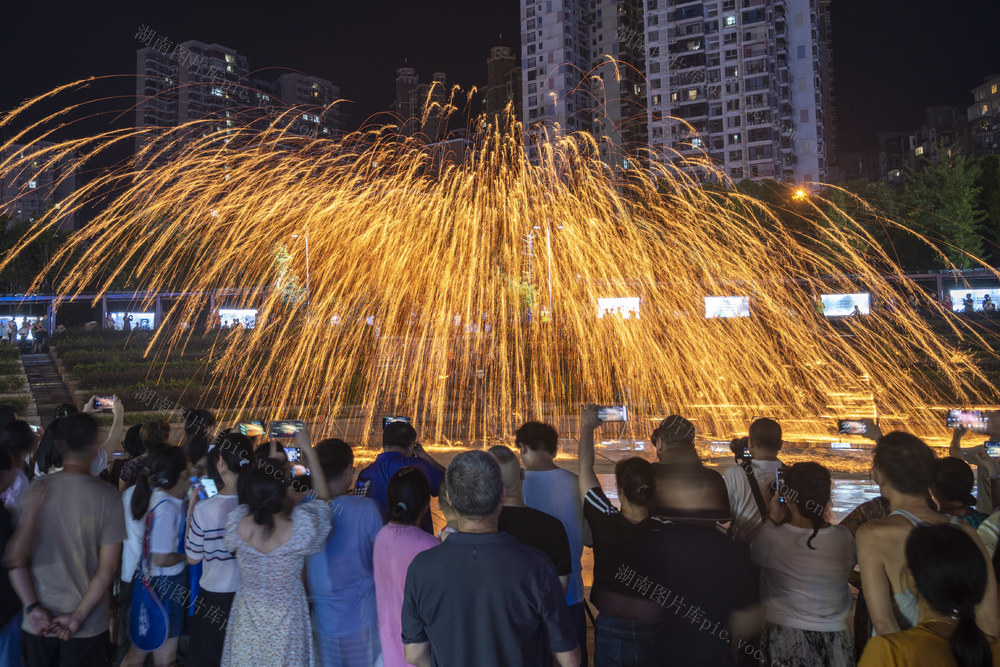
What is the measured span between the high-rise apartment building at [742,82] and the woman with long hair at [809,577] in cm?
7453

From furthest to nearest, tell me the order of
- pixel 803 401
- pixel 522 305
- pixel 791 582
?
pixel 522 305, pixel 803 401, pixel 791 582

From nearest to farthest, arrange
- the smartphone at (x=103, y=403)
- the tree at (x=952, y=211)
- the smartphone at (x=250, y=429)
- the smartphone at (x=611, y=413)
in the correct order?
the smartphone at (x=611, y=413), the smartphone at (x=250, y=429), the smartphone at (x=103, y=403), the tree at (x=952, y=211)

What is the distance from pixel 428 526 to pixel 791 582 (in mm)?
2145

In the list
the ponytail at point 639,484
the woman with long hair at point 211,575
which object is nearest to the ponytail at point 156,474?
the woman with long hair at point 211,575

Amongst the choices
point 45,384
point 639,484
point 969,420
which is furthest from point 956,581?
point 45,384

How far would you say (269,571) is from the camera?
3582mm

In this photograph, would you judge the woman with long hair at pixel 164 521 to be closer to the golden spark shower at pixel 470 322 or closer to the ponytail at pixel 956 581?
the ponytail at pixel 956 581

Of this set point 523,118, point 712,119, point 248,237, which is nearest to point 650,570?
point 248,237

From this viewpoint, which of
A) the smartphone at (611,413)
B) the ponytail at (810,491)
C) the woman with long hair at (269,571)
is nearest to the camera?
the ponytail at (810,491)

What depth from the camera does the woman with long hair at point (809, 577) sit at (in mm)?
3467

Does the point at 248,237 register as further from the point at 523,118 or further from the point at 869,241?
the point at 523,118

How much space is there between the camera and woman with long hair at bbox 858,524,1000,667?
2330mm

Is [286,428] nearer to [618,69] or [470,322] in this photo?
[470,322]

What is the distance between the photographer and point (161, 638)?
423 centimetres
